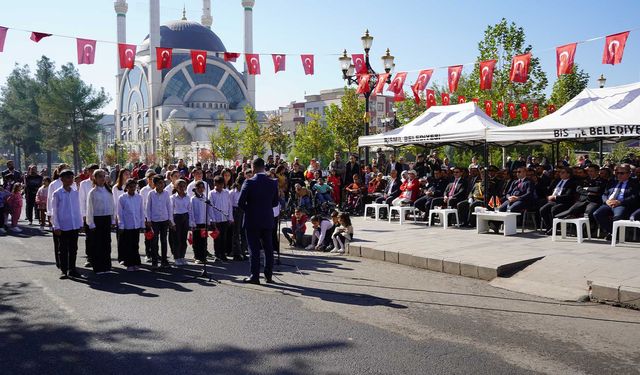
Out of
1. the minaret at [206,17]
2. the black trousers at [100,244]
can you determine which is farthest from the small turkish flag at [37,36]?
the minaret at [206,17]

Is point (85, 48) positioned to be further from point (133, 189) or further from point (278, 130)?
point (278, 130)

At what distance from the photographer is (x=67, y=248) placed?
888cm

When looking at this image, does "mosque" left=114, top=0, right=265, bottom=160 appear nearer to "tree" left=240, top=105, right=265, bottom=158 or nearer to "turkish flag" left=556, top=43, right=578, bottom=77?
"tree" left=240, top=105, right=265, bottom=158

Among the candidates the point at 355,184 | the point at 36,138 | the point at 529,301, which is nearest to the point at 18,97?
the point at 36,138

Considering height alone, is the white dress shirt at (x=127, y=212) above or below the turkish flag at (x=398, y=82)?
below

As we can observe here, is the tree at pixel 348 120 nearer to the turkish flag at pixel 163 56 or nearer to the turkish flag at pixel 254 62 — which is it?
the turkish flag at pixel 254 62

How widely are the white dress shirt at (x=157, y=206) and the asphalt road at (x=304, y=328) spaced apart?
1491mm

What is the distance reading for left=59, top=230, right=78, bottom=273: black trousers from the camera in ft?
29.0

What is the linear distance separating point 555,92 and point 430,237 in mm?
30545

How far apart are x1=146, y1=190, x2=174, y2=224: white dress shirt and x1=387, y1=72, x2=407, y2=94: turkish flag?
12.1m

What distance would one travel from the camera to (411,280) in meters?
8.53

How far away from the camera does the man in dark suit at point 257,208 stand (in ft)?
26.3

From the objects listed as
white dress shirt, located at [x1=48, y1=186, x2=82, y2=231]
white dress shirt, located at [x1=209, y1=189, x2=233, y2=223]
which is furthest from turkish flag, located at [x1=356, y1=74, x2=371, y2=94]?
white dress shirt, located at [x1=48, y1=186, x2=82, y2=231]

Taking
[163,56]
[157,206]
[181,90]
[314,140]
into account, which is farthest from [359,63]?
[181,90]
